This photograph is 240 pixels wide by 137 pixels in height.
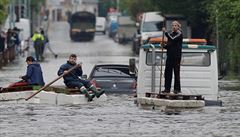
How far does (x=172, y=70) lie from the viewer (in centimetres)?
2602

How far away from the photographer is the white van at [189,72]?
2727 centimetres

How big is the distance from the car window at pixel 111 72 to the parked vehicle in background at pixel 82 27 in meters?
74.4

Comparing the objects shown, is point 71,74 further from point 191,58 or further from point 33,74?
point 191,58

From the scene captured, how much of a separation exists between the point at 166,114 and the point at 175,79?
2.33 metres

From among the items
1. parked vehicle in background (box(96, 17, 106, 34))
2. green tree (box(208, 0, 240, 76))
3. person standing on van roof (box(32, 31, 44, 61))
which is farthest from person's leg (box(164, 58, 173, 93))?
parked vehicle in background (box(96, 17, 106, 34))

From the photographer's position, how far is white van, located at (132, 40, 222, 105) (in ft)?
89.5

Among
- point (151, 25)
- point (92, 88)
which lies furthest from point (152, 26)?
point (92, 88)

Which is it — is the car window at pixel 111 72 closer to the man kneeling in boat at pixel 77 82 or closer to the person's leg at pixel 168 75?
the man kneeling in boat at pixel 77 82

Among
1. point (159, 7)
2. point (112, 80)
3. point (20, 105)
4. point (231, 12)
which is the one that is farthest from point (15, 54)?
point (20, 105)

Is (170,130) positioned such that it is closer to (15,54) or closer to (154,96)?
(154,96)

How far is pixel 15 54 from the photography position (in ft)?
213

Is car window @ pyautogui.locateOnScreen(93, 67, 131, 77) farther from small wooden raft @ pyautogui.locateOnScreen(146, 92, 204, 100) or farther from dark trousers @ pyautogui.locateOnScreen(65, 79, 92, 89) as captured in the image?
small wooden raft @ pyautogui.locateOnScreen(146, 92, 204, 100)

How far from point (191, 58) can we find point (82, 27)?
8108 centimetres

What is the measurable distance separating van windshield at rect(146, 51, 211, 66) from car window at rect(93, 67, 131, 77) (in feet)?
16.8
